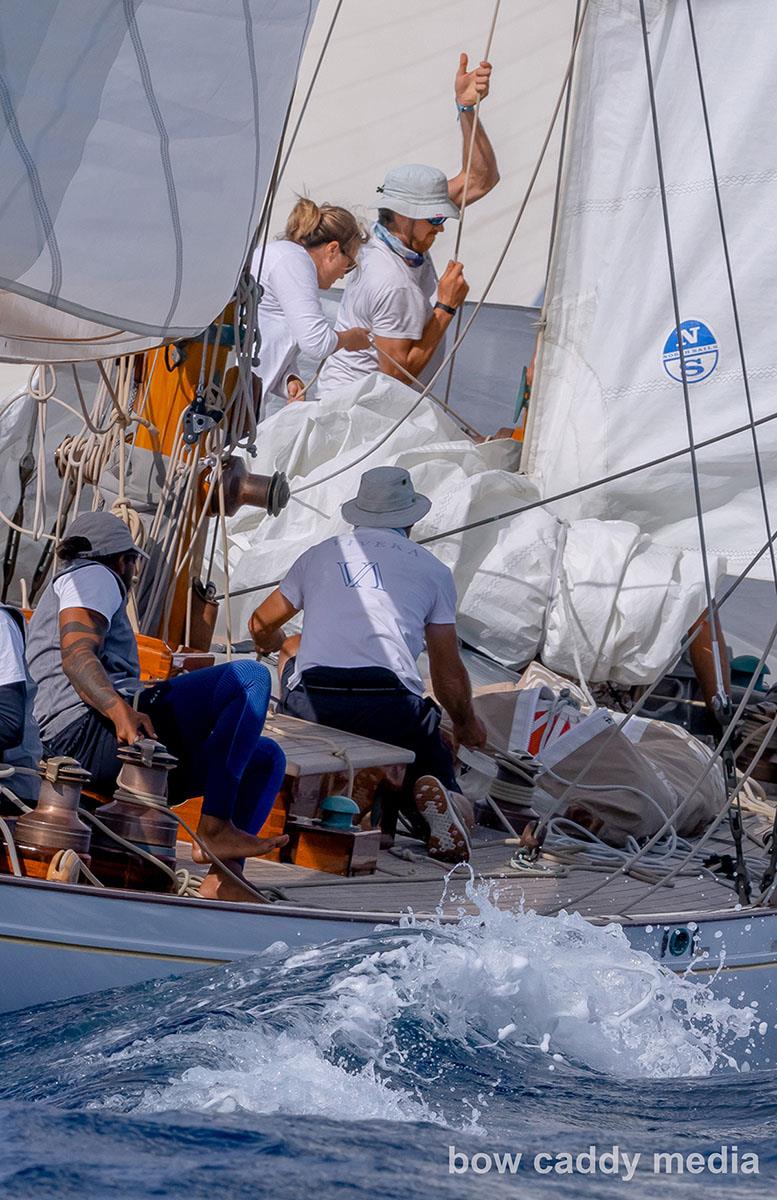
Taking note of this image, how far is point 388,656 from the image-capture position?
4.20 m

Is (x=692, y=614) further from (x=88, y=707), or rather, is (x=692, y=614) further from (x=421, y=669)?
(x=88, y=707)

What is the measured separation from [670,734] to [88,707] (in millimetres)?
2250

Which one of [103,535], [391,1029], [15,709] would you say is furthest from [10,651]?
[391,1029]

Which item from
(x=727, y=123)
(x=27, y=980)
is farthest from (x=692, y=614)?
(x=27, y=980)

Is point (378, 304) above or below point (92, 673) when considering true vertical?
above

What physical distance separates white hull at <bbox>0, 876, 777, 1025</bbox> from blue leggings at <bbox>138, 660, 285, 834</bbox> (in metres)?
0.32

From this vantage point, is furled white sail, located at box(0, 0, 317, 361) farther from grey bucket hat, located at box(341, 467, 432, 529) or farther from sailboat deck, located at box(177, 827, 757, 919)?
sailboat deck, located at box(177, 827, 757, 919)

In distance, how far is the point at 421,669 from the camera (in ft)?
17.9

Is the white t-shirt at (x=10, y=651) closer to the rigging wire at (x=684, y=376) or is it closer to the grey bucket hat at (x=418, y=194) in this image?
the rigging wire at (x=684, y=376)

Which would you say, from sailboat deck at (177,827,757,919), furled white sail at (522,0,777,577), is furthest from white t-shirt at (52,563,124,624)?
furled white sail at (522,0,777,577)

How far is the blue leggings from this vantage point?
3453 millimetres

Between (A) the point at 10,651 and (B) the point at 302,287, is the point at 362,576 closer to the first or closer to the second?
(A) the point at 10,651

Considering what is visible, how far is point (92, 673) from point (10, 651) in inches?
9.3

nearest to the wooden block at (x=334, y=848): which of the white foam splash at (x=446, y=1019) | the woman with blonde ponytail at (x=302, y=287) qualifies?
the white foam splash at (x=446, y=1019)
